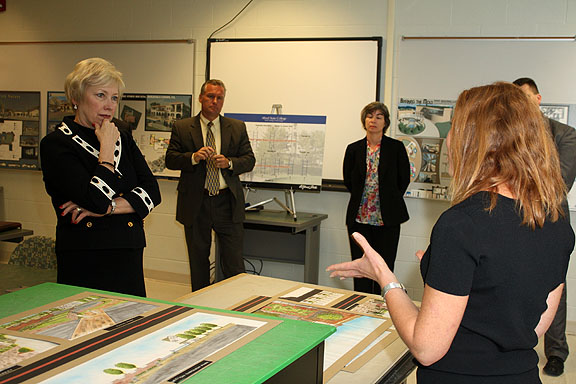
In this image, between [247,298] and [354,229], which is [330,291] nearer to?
[247,298]

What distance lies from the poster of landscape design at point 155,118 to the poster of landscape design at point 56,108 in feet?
2.08

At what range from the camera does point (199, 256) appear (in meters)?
4.16

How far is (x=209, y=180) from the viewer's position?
4.06 metres

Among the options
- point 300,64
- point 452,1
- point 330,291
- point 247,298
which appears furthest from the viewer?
point 300,64

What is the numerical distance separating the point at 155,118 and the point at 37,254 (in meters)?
2.59

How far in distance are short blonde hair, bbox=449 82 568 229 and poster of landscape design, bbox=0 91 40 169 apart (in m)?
5.35

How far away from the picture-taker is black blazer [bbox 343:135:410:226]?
4082 mm

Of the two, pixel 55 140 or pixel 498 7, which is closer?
pixel 55 140

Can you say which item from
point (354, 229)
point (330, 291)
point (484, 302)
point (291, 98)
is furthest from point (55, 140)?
point (291, 98)

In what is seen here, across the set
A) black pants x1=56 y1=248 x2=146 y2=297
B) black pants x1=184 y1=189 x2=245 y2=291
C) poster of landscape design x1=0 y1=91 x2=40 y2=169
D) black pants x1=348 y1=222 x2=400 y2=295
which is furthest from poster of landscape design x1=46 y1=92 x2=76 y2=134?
black pants x1=56 y1=248 x2=146 y2=297

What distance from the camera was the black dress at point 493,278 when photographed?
1.14m

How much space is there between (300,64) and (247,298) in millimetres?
3157

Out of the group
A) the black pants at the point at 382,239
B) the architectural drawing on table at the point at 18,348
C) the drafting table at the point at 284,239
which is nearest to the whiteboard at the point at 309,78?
the drafting table at the point at 284,239

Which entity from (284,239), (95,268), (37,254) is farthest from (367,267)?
(284,239)
